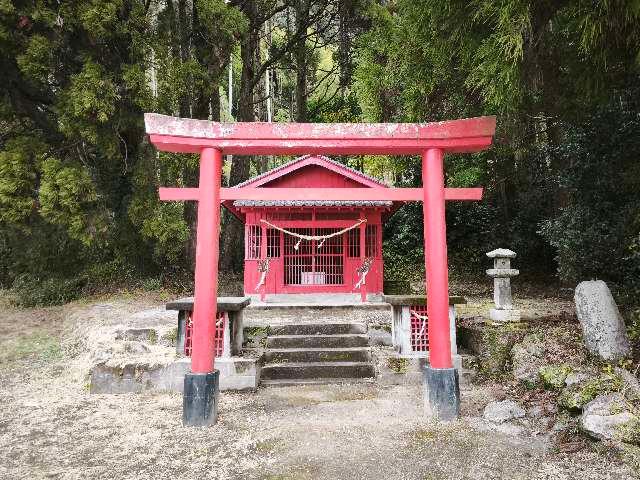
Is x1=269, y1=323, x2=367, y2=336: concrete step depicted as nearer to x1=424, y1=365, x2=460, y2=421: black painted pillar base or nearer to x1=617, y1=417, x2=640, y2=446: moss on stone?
x1=424, y1=365, x2=460, y2=421: black painted pillar base

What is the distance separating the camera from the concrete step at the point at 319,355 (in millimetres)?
6398

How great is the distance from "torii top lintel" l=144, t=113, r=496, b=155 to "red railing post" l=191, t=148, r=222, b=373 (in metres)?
0.25

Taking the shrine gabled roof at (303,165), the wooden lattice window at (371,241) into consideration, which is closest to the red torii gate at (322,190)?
the shrine gabled roof at (303,165)

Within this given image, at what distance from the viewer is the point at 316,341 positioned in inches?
269

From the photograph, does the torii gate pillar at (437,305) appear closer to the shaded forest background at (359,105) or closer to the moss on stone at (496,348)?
the shaded forest background at (359,105)

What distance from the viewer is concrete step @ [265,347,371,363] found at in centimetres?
640

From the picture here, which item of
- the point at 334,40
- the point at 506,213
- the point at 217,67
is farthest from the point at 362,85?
the point at 334,40

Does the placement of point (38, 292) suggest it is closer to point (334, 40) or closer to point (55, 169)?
point (55, 169)

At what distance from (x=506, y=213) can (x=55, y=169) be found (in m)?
12.5

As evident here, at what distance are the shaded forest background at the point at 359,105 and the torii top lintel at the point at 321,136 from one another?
53 centimetres

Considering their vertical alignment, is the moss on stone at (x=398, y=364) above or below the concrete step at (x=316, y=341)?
below

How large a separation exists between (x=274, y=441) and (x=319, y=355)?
97.6 inches

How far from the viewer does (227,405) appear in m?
5.12

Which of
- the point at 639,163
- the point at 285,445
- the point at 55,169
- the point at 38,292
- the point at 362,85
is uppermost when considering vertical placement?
the point at 362,85
